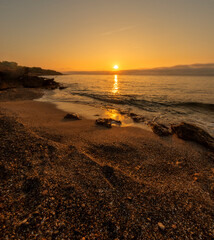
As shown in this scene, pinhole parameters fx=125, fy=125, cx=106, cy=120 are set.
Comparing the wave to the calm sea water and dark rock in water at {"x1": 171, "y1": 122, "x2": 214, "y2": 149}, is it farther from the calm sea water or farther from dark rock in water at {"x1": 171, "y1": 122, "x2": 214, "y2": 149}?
dark rock in water at {"x1": 171, "y1": 122, "x2": 214, "y2": 149}

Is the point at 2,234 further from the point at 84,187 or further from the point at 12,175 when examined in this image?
the point at 84,187

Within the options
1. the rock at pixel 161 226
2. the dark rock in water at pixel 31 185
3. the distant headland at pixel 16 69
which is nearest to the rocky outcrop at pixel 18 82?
the distant headland at pixel 16 69

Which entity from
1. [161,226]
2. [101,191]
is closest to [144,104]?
[101,191]

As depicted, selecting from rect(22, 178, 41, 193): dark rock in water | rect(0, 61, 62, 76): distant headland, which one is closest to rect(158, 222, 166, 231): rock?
rect(22, 178, 41, 193): dark rock in water

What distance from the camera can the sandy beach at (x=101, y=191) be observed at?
2844mm

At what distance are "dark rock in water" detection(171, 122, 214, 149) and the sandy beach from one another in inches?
49.9

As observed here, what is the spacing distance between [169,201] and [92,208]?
233 cm

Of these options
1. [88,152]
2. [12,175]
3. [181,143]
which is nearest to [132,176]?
[88,152]

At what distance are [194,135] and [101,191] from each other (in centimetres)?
731

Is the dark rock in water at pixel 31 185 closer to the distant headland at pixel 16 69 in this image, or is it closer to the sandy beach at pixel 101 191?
the sandy beach at pixel 101 191

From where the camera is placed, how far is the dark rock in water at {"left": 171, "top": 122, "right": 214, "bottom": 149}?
7.57 metres

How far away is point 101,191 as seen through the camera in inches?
148

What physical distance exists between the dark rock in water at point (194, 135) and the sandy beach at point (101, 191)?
127cm

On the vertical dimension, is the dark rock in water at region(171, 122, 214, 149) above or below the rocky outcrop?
below
